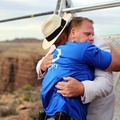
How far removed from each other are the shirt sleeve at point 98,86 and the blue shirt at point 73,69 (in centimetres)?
5

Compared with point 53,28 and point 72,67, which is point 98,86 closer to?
point 72,67

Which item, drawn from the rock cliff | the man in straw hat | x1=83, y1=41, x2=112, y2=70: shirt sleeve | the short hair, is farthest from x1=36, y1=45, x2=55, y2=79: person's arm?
the rock cliff

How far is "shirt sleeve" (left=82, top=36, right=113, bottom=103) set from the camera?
288 cm

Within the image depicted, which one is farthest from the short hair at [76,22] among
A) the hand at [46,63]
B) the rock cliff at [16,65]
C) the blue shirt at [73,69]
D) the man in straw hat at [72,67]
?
the rock cliff at [16,65]

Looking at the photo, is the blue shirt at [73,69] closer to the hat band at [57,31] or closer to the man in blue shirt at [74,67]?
the man in blue shirt at [74,67]

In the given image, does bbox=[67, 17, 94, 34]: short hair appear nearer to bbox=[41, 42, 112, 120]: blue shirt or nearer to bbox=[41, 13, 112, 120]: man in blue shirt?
bbox=[41, 13, 112, 120]: man in blue shirt

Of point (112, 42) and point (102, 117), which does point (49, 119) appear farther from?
point (112, 42)

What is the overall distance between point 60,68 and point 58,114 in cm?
31

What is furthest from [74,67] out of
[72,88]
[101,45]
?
[101,45]

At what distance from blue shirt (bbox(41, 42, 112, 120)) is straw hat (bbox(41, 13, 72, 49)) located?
15 cm

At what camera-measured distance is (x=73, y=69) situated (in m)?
2.92

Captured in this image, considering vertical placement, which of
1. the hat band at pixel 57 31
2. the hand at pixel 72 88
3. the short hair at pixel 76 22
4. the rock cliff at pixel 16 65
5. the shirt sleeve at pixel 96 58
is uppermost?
the short hair at pixel 76 22

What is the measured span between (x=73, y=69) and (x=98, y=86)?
7.8 inches

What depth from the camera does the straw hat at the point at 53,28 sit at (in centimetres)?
312
